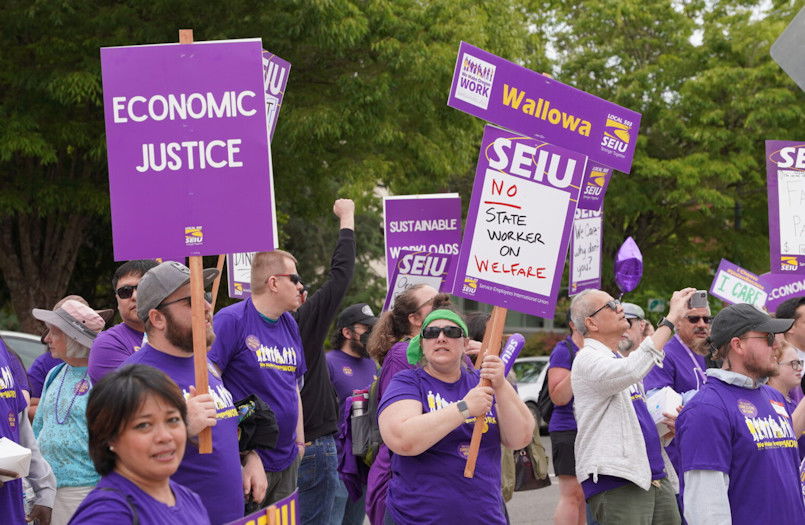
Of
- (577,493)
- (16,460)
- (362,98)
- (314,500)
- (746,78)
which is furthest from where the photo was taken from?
(746,78)

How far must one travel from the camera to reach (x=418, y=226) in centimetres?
1007

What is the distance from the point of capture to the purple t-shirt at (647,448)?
20.5ft

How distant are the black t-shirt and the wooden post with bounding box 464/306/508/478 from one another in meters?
1.15

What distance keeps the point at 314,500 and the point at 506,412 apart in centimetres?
252

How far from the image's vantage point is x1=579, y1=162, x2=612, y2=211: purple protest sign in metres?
10.0

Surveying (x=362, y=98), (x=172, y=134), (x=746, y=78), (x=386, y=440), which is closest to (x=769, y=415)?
(x=386, y=440)

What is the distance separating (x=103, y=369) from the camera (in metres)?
5.41

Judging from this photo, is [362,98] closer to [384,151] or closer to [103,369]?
[384,151]

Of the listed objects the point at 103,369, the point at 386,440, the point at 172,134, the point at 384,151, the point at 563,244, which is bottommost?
the point at 386,440

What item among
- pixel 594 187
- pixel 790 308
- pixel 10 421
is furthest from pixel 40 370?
pixel 790 308

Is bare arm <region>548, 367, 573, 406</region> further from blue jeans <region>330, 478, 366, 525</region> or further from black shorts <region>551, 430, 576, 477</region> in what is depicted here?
blue jeans <region>330, 478, 366, 525</region>

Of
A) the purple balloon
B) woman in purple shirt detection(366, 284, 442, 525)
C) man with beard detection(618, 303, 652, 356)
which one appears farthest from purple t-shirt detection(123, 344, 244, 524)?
the purple balloon

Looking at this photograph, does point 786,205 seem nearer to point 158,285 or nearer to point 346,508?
point 346,508

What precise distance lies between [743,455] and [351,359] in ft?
13.0
